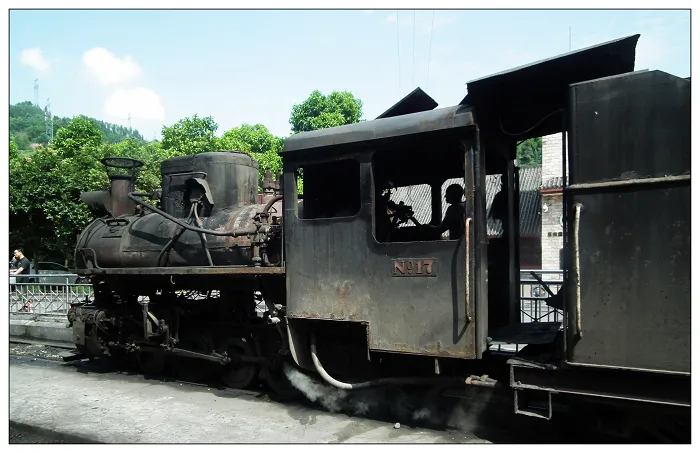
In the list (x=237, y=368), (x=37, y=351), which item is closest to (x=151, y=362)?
(x=237, y=368)

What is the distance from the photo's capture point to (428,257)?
4531 mm

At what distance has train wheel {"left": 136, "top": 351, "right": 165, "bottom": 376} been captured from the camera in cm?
750

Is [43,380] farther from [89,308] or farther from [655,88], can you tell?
[655,88]

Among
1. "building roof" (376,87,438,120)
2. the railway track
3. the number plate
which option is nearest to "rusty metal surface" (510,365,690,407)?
the railway track

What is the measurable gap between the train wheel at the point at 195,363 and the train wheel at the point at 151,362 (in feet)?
0.94

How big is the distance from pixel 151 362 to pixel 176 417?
2222 millimetres

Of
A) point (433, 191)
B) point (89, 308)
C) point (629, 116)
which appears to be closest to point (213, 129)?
point (89, 308)

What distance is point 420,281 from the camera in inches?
180

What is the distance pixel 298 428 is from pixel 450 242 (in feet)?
8.07

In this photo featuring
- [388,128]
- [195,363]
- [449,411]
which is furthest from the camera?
[195,363]

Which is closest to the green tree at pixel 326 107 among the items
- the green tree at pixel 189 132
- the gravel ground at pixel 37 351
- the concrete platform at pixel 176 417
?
the green tree at pixel 189 132

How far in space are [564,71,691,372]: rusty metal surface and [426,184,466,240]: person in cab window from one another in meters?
1.32

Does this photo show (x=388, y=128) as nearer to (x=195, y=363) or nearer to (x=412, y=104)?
(x=412, y=104)

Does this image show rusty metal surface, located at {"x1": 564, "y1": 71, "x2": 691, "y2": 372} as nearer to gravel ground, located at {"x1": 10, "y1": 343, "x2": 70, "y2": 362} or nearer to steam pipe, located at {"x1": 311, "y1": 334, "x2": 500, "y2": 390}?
steam pipe, located at {"x1": 311, "y1": 334, "x2": 500, "y2": 390}
